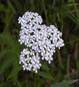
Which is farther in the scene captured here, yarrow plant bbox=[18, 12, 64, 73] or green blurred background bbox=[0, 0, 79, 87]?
green blurred background bbox=[0, 0, 79, 87]

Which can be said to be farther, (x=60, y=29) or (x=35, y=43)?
(x=60, y=29)

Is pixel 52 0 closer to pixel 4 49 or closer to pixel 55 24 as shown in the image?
pixel 55 24

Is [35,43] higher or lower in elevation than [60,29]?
lower

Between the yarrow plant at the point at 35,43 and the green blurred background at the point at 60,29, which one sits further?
the green blurred background at the point at 60,29
